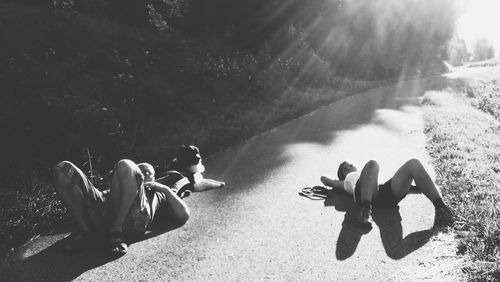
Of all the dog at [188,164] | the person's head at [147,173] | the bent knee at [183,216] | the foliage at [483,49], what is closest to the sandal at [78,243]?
the person's head at [147,173]

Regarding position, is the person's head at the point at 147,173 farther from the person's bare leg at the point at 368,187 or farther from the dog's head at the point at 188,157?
Result: the person's bare leg at the point at 368,187

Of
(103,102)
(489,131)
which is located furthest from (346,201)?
(103,102)

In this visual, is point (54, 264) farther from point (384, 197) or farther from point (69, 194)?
point (384, 197)

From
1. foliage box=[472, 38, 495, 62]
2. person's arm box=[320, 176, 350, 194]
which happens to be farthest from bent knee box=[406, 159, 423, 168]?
foliage box=[472, 38, 495, 62]

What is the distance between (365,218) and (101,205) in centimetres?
301

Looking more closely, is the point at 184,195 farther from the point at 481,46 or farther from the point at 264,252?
the point at 481,46

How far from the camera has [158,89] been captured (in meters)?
10.4

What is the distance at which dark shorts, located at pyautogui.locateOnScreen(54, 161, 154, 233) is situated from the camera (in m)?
4.20

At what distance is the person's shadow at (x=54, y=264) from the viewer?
3.97 m

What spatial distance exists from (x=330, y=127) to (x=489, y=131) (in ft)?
12.2

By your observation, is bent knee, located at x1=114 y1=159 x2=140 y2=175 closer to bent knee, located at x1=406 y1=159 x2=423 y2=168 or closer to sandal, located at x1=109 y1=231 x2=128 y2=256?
sandal, located at x1=109 y1=231 x2=128 y2=256

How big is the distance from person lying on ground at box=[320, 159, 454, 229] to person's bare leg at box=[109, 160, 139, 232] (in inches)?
103

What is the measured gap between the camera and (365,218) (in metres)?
4.73

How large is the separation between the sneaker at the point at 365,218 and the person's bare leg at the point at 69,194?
121 inches
